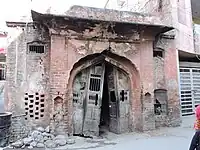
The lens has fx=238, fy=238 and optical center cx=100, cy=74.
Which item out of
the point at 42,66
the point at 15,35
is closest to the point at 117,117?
the point at 42,66

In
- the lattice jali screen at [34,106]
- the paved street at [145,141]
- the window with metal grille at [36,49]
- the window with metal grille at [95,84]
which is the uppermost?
the window with metal grille at [36,49]

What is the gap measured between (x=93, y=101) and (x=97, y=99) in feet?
0.58

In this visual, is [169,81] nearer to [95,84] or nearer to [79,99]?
[95,84]

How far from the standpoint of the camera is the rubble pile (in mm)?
7387

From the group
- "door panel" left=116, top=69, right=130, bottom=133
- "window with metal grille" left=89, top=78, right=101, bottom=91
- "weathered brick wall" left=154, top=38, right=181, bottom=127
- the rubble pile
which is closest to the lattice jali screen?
the rubble pile

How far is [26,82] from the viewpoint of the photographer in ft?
28.7

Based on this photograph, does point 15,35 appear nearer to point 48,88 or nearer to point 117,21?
point 48,88

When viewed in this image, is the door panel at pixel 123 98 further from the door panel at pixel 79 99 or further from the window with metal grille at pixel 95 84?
the door panel at pixel 79 99

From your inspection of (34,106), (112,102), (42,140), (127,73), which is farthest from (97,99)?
(42,140)

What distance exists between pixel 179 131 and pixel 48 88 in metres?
5.23

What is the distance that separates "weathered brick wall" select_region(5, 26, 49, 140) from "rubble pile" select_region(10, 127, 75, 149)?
0.74m

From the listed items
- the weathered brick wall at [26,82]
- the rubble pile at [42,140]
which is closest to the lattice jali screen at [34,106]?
the weathered brick wall at [26,82]

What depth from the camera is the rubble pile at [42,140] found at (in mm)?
7387

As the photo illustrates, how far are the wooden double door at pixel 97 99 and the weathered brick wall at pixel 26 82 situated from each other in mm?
1209
